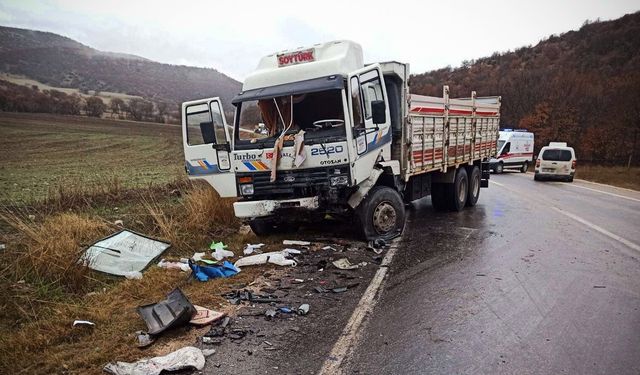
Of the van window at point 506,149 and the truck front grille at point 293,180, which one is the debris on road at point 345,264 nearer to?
the truck front grille at point 293,180

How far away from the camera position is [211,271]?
215 inches

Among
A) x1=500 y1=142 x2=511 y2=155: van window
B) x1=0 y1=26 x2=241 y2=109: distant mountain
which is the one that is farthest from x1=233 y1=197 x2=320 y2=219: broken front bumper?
x1=0 y1=26 x2=241 y2=109: distant mountain

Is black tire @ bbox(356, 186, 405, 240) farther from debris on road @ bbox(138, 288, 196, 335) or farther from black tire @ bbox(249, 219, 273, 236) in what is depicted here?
debris on road @ bbox(138, 288, 196, 335)

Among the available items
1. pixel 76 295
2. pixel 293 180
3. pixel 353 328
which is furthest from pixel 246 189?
pixel 353 328

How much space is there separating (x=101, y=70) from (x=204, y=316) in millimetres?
146187

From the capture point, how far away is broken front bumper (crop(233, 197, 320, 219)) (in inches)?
253

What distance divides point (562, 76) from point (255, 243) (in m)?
44.3

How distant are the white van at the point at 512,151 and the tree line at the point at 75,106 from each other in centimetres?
3947

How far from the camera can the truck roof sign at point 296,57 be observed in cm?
710

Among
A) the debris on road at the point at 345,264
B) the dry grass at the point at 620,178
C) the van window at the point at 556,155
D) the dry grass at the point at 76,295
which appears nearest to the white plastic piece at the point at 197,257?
the dry grass at the point at 76,295

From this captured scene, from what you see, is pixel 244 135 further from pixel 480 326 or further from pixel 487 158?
pixel 487 158

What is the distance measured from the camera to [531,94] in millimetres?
40219

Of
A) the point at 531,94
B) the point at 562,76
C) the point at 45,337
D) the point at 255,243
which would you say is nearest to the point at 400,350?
the point at 45,337

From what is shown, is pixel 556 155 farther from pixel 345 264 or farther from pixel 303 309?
pixel 303 309
